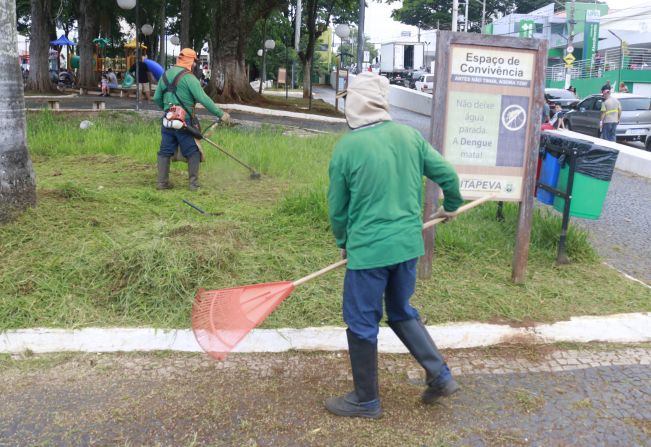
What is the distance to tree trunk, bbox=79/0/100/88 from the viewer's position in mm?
28609

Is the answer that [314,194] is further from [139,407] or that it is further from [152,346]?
[139,407]

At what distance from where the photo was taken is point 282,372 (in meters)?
4.17

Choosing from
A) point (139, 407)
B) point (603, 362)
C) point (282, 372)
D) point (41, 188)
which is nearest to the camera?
A: point (139, 407)

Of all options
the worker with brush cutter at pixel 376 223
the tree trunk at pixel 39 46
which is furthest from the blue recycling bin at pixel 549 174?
the tree trunk at pixel 39 46

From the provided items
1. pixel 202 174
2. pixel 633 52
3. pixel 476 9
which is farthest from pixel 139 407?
pixel 476 9

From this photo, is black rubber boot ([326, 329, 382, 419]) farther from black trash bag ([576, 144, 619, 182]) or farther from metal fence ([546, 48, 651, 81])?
metal fence ([546, 48, 651, 81])

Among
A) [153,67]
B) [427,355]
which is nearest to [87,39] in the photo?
[153,67]

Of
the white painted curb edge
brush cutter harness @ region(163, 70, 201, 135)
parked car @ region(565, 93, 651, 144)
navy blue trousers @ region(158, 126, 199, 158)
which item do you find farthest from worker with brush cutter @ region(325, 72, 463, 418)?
parked car @ region(565, 93, 651, 144)

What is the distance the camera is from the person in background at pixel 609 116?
57.0 ft

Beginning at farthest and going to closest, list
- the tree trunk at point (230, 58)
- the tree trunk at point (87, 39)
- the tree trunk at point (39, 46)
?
the tree trunk at point (87, 39) < the tree trunk at point (39, 46) < the tree trunk at point (230, 58)

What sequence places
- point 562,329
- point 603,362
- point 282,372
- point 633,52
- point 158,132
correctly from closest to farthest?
point 282,372
point 603,362
point 562,329
point 158,132
point 633,52

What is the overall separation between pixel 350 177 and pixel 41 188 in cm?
458

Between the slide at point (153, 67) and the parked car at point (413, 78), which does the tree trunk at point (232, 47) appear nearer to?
the slide at point (153, 67)

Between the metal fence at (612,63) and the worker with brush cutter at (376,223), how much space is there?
3665 cm
